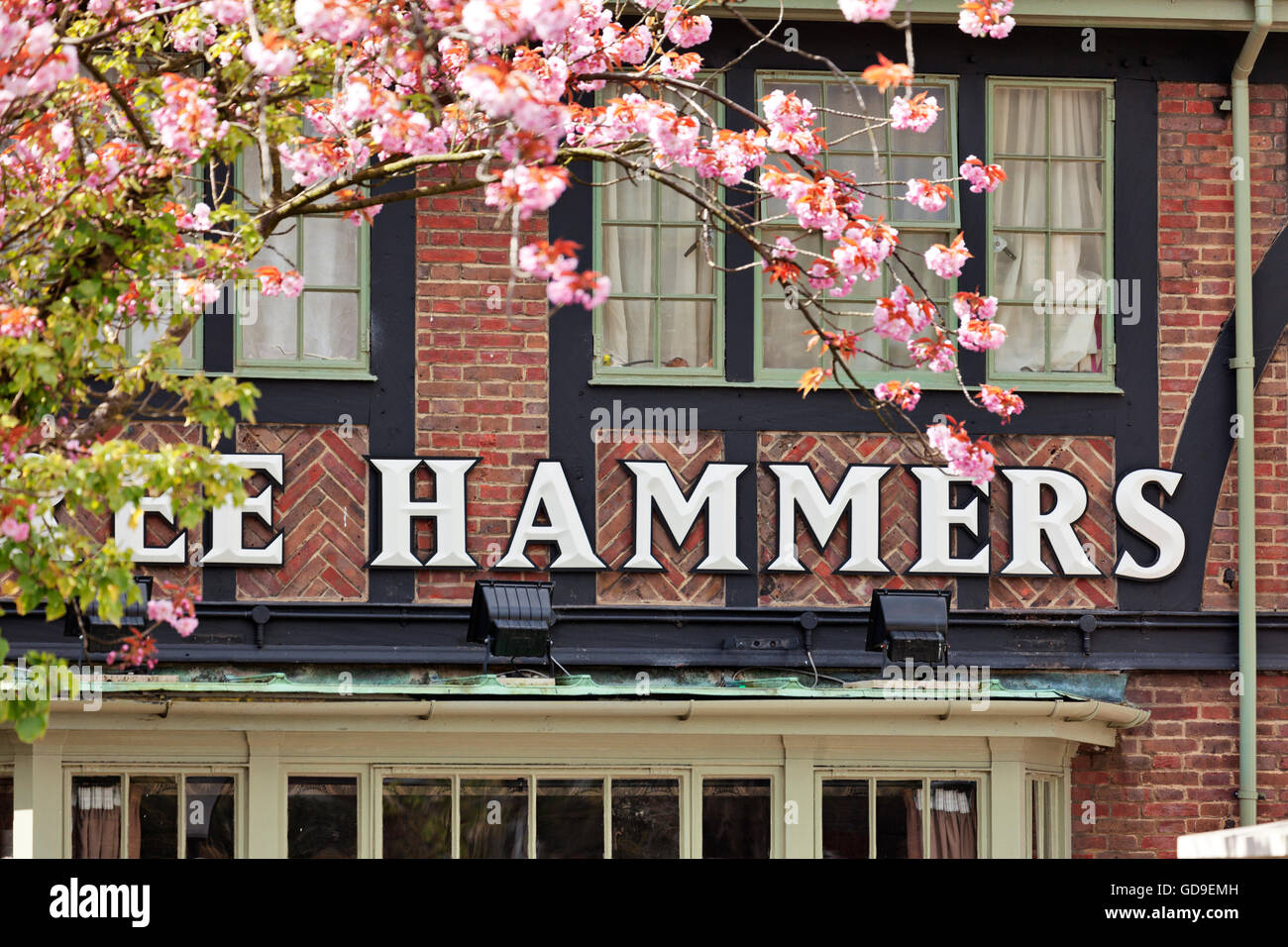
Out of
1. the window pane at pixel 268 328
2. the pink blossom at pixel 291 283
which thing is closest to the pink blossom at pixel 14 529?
the pink blossom at pixel 291 283

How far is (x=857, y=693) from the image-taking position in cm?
1043

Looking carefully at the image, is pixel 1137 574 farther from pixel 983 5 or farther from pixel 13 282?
pixel 13 282

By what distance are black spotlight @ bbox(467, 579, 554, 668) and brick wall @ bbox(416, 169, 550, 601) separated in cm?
38

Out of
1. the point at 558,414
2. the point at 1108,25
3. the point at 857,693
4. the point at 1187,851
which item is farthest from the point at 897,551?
the point at 1187,851

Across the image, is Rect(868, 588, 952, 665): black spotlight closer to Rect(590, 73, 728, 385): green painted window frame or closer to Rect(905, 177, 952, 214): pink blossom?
Rect(590, 73, 728, 385): green painted window frame

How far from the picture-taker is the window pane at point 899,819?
10289 mm

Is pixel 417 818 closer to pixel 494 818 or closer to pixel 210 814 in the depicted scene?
pixel 494 818

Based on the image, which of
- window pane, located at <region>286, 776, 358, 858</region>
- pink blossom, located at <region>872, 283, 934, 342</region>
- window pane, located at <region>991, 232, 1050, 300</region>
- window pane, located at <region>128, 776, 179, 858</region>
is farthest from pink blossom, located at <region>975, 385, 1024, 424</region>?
window pane, located at <region>128, 776, 179, 858</region>

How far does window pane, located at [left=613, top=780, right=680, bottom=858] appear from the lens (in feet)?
33.4

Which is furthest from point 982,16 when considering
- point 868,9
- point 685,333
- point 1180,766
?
point 1180,766

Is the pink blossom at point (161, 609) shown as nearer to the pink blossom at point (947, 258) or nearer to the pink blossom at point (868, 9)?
the pink blossom at point (868, 9)

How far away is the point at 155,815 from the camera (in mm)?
9977

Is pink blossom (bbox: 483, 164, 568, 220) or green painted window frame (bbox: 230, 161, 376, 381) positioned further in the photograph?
green painted window frame (bbox: 230, 161, 376, 381)

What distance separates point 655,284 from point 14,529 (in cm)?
575
